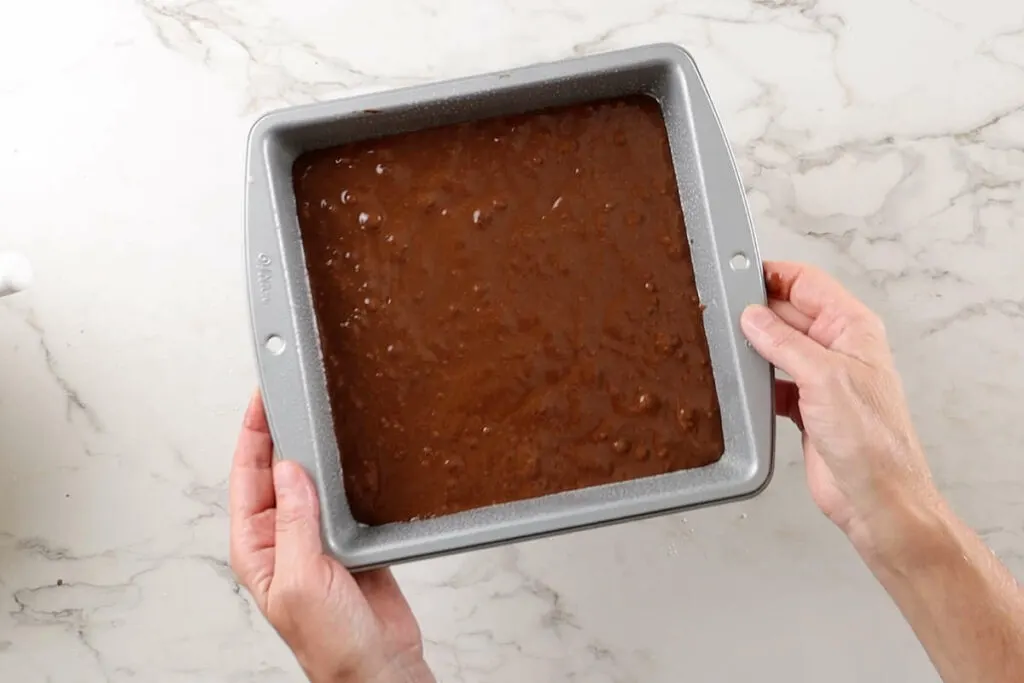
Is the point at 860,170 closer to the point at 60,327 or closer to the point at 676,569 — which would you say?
the point at 676,569

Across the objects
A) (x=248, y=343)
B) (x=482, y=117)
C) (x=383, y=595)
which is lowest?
(x=383, y=595)

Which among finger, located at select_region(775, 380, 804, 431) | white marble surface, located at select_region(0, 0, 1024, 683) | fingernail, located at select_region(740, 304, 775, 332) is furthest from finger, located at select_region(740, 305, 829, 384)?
white marble surface, located at select_region(0, 0, 1024, 683)

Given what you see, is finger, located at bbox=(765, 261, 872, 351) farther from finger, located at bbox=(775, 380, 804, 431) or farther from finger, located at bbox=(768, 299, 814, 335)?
finger, located at bbox=(775, 380, 804, 431)

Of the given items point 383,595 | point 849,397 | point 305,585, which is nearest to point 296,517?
point 305,585

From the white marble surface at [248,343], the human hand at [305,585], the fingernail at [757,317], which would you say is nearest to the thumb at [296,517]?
the human hand at [305,585]

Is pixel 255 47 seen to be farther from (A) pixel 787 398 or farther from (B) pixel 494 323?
(A) pixel 787 398

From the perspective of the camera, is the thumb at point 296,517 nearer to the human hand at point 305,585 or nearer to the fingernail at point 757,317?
the human hand at point 305,585

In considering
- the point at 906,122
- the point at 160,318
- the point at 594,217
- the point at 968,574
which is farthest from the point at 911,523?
the point at 160,318
